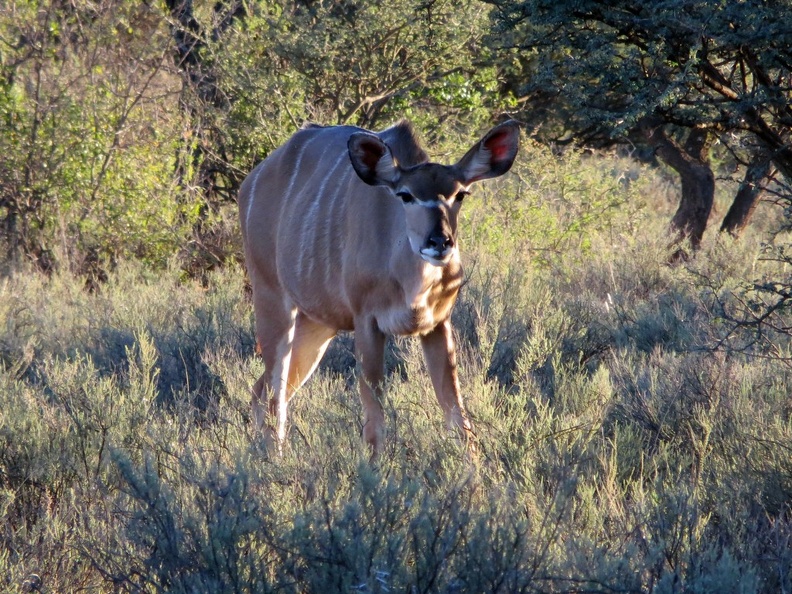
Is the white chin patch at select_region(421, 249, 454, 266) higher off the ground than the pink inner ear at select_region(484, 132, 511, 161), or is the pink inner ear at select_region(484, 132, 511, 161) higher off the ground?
the pink inner ear at select_region(484, 132, 511, 161)

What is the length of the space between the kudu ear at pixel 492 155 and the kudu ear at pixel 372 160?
0.33 metres

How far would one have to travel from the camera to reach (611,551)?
343 centimetres

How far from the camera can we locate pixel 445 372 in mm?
5172

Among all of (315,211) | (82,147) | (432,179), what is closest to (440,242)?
(432,179)

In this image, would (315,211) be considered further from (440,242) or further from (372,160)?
(440,242)

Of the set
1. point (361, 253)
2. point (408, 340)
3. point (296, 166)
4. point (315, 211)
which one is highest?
point (296, 166)

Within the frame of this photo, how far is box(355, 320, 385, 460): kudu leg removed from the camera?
4.96 meters

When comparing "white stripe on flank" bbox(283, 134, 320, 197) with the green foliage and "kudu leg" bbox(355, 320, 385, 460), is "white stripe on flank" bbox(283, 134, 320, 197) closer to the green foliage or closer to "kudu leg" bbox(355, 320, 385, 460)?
"kudu leg" bbox(355, 320, 385, 460)

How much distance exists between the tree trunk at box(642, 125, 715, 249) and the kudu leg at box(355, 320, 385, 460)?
7.25 metres

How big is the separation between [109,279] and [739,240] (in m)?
6.49

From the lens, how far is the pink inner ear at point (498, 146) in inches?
199

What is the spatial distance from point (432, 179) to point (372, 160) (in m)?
0.32

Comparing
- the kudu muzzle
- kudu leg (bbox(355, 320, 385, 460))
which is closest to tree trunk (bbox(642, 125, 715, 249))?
kudu leg (bbox(355, 320, 385, 460))

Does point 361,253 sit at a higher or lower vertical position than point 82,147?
higher
